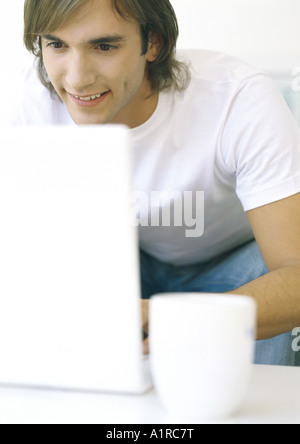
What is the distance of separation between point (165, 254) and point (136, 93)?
441 mm

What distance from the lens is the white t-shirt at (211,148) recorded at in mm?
1365

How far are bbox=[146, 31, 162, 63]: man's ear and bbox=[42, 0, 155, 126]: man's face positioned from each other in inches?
1.9

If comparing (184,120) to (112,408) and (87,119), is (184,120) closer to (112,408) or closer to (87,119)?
(87,119)

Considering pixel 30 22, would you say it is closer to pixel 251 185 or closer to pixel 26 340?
pixel 251 185

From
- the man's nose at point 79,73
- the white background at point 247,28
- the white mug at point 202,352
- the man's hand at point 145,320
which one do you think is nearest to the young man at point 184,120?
the man's nose at point 79,73

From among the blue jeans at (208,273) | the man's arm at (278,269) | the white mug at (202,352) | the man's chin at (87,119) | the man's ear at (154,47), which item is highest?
the man's ear at (154,47)

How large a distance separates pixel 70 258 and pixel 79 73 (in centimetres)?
82

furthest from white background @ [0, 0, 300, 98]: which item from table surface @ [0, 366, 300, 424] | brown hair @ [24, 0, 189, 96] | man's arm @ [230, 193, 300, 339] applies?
table surface @ [0, 366, 300, 424]

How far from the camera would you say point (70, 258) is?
2.24 feet

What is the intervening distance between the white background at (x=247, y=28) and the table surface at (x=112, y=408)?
2123mm

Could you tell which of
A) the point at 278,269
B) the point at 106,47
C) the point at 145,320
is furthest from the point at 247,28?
the point at 145,320

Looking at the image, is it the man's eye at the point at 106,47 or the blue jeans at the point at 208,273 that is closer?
the man's eye at the point at 106,47

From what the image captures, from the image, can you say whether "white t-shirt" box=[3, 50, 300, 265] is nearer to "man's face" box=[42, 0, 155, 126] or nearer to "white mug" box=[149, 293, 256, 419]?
"man's face" box=[42, 0, 155, 126]

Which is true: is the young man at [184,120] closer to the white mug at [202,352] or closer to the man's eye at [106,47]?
the man's eye at [106,47]
